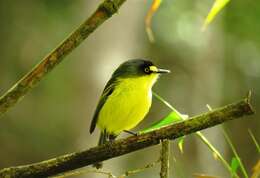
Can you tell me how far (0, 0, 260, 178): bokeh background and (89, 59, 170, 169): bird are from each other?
2.02m

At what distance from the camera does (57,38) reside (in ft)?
28.8

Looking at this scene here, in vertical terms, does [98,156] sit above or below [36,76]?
below

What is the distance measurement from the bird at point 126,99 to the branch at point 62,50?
1.83 meters

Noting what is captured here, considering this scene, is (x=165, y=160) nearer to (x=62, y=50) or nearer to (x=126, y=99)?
(x=62, y=50)

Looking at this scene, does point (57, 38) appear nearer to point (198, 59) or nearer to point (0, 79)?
point (0, 79)

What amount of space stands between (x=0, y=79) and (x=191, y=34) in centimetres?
346

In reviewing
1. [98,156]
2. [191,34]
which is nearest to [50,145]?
[191,34]

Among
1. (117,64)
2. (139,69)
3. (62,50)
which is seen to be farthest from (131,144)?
(117,64)

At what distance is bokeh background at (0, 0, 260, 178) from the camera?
306 inches

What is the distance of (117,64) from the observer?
768 cm

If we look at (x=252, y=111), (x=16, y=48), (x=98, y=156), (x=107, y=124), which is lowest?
(x=252, y=111)

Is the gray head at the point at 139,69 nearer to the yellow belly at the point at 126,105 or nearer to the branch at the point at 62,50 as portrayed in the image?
the yellow belly at the point at 126,105

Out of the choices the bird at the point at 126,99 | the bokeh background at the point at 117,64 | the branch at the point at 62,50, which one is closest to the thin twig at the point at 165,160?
the branch at the point at 62,50

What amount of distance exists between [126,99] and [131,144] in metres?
1.66
